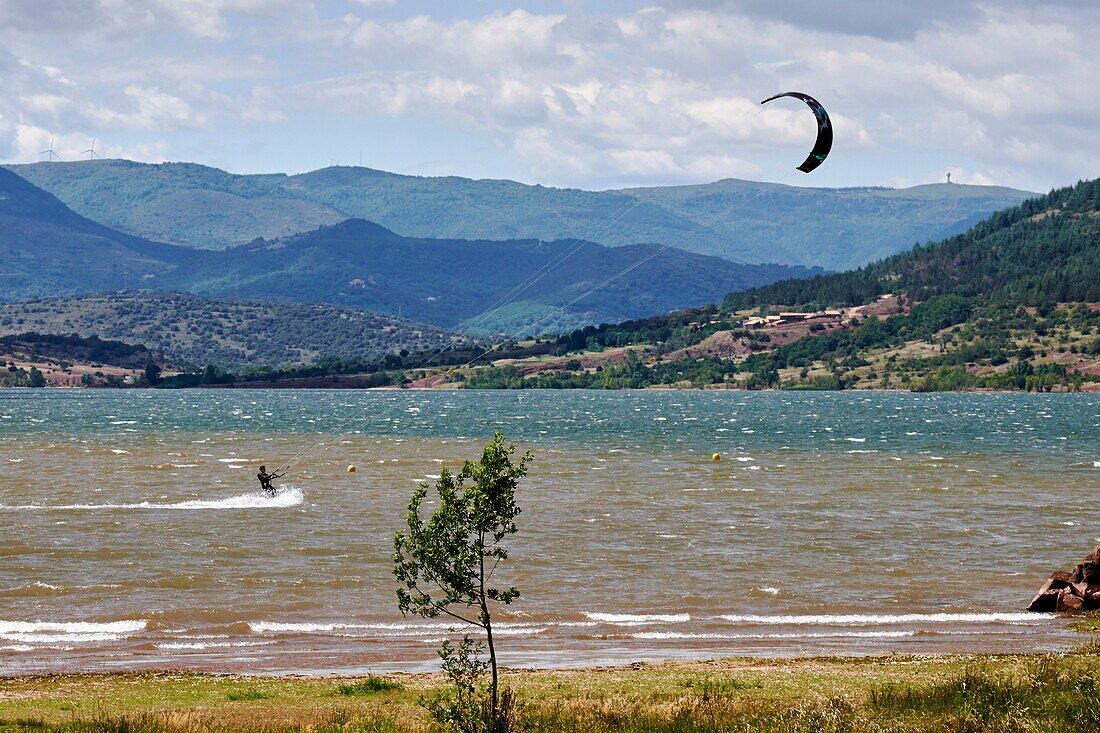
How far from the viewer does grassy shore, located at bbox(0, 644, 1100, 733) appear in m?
21.5

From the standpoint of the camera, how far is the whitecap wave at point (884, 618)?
120ft

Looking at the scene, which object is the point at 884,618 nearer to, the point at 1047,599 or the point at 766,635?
the point at 766,635

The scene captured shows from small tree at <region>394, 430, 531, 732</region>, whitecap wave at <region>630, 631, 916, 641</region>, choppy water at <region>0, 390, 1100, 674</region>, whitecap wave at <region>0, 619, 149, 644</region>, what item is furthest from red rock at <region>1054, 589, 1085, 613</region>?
whitecap wave at <region>0, 619, 149, 644</region>

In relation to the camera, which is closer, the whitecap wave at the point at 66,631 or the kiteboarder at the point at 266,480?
the whitecap wave at the point at 66,631

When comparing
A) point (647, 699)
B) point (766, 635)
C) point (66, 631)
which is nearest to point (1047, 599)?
point (766, 635)

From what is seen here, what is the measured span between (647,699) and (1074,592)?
18656mm

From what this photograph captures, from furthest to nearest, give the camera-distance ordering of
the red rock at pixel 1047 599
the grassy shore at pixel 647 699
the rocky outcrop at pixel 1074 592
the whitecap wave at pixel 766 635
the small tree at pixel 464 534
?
the red rock at pixel 1047 599
the rocky outcrop at pixel 1074 592
the whitecap wave at pixel 766 635
the grassy shore at pixel 647 699
the small tree at pixel 464 534

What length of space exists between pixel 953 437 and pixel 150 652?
10216 cm

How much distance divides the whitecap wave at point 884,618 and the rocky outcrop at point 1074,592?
52 cm

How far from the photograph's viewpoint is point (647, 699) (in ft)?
77.6

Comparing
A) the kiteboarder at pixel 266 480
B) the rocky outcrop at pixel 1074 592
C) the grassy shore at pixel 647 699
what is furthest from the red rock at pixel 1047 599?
Answer: the kiteboarder at pixel 266 480

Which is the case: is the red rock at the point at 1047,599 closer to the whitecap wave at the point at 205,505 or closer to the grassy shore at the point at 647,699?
the grassy shore at the point at 647,699

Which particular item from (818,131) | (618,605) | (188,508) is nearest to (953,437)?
(188,508)

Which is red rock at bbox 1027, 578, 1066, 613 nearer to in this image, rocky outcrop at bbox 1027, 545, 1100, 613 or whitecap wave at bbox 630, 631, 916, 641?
rocky outcrop at bbox 1027, 545, 1100, 613
